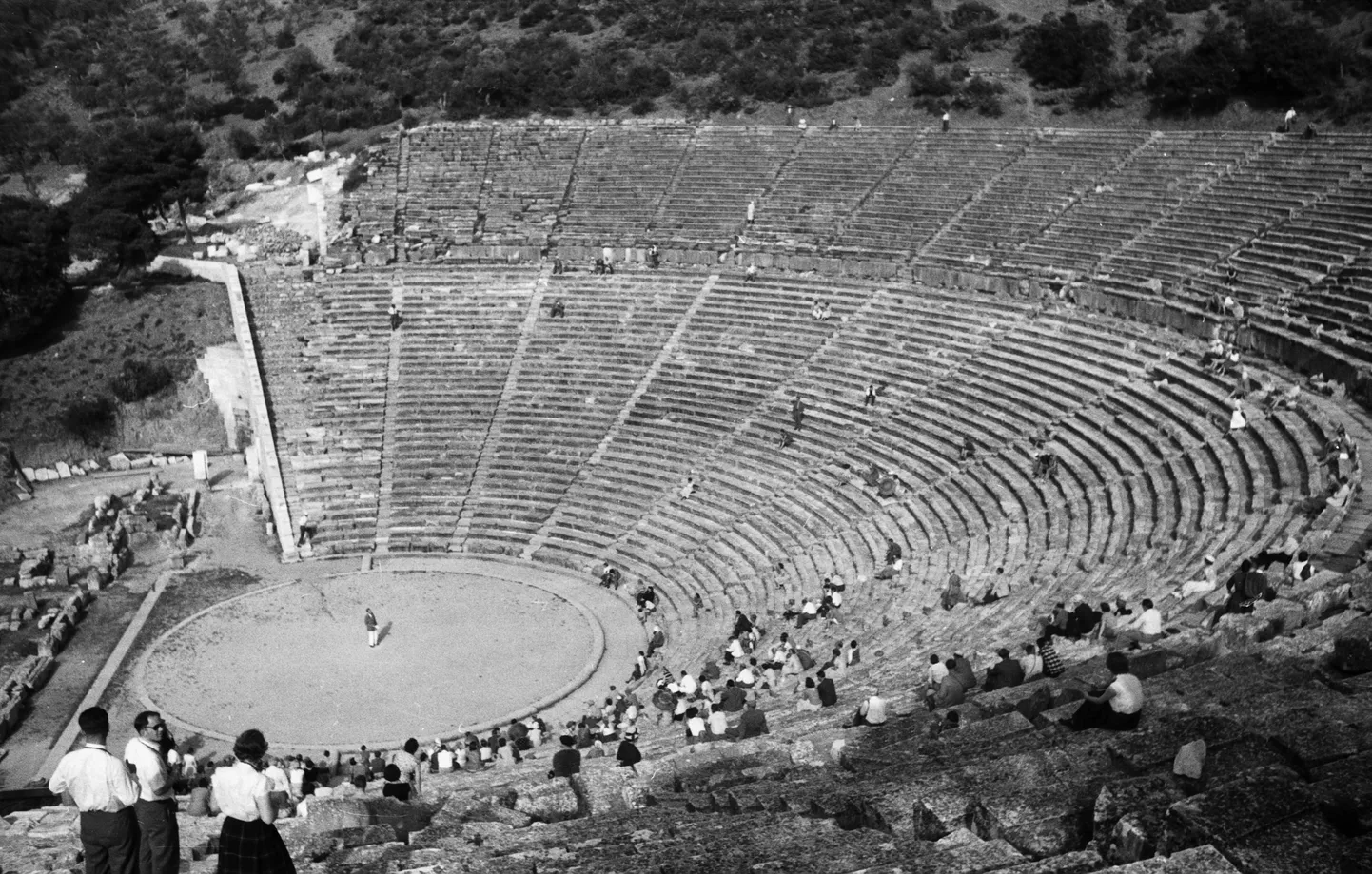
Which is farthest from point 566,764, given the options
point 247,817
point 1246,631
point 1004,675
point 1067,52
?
point 1067,52

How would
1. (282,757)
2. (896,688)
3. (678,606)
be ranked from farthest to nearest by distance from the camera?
(678,606), (282,757), (896,688)

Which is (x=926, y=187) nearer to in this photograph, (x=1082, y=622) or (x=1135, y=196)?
(x=1135, y=196)

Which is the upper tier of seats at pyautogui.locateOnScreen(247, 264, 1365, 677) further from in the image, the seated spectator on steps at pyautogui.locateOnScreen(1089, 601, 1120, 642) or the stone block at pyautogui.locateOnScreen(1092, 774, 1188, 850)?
the stone block at pyautogui.locateOnScreen(1092, 774, 1188, 850)

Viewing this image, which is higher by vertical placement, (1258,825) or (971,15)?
(971,15)

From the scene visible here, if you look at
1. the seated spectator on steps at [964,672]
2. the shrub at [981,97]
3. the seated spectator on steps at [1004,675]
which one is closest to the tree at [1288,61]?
the shrub at [981,97]

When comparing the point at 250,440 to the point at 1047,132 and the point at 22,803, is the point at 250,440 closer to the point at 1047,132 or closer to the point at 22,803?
the point at 22,803

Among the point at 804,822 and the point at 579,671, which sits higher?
the point at 804,822

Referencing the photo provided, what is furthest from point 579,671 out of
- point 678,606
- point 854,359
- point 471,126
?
point 471,126
